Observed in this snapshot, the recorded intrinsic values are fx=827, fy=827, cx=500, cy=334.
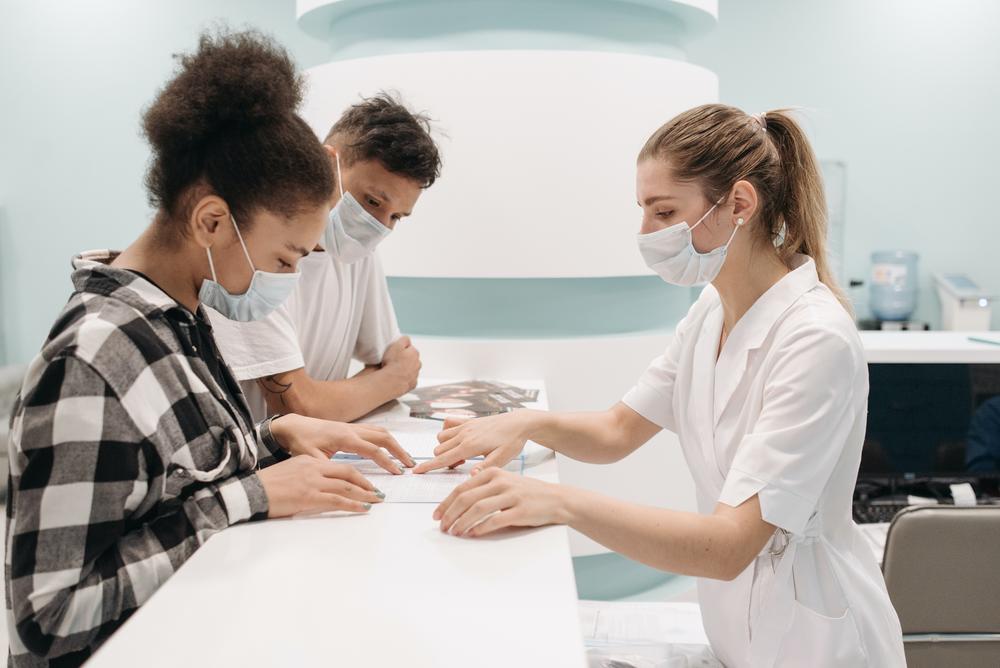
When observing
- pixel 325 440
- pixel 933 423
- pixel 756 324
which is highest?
pixel 756 324

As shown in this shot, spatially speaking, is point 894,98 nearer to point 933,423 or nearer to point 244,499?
point 933,423

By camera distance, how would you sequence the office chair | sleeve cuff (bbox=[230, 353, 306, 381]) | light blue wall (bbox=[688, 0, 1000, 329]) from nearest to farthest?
the office chair, sleeve cuff (bbox=[230, 353, 306, 381]), light blue wall (bbox=[688, 0, 1000, 329])

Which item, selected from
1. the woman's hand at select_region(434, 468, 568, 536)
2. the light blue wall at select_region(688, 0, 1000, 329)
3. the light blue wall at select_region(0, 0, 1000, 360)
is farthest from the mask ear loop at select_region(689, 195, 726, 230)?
the light blue wall at select_region(688, 0, 1000, 329)

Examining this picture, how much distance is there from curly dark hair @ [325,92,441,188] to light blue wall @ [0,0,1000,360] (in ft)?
6.60

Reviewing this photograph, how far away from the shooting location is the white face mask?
55.1 inches

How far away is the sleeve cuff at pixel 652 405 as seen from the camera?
5.34ft

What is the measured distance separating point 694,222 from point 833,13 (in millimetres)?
2768

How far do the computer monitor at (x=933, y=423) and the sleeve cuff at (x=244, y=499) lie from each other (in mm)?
2586

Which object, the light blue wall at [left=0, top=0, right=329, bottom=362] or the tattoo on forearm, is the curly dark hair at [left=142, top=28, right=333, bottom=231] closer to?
the tattoo on forearm

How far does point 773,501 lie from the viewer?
3.79ft

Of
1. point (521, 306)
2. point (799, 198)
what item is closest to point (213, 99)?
point (799, 198)

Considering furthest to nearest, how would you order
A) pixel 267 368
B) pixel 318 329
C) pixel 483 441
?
pixel 318 329
pixel 267 368
pixel 483 441

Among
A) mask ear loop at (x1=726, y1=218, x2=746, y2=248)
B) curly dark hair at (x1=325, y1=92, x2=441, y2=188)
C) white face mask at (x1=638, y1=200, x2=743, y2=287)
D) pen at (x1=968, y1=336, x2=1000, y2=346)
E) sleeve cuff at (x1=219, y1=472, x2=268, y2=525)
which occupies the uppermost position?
curly dark hair at (x1=325, y1=92, x2=441, y2=188)

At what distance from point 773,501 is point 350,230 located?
1.09 meters
